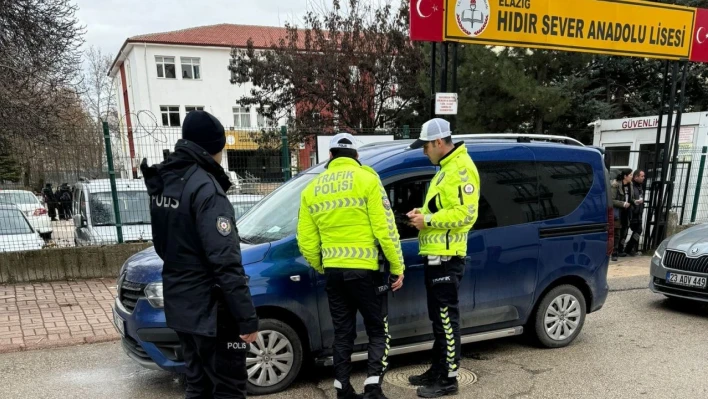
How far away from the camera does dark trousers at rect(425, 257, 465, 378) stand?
348 centimetres

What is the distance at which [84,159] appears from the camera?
775cm

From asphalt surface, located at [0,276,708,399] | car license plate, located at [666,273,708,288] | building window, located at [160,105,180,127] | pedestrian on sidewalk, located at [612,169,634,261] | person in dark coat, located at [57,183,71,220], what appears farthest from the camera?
building window, located at [160,105,180,127]

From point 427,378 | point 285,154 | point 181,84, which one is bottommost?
point 427,378

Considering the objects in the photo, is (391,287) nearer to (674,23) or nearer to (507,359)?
(507,359)

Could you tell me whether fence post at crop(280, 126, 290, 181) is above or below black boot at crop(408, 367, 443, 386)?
above

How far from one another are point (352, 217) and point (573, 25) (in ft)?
21.7

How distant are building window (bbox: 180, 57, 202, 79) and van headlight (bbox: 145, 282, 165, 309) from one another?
3456cm

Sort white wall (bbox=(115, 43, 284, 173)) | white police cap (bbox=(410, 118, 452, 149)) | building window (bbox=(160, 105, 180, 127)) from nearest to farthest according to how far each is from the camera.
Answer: white police cap (bbox=(410, 118, 452, 149)) < white wall (bbox=(115, 43, 284, 173)) < building window (bbox=(160, 105, 180, 127))

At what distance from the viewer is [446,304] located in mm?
3506

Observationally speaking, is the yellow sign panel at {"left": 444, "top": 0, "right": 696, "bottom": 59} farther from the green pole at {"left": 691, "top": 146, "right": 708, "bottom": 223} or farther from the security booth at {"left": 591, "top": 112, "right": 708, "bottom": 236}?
the green pole at {"left": 691, "top": 146, "right": 708, "bottom": 223}

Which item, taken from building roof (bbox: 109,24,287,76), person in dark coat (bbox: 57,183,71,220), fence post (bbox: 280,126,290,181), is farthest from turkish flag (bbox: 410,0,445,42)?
building roof (bbox: 109,24,287,76)

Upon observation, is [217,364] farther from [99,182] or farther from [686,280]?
[99,182]

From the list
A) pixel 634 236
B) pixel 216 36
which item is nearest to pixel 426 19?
pixel 634 236

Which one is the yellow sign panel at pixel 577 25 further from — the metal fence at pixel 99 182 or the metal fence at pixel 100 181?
the metal fence at pixel 99 182
